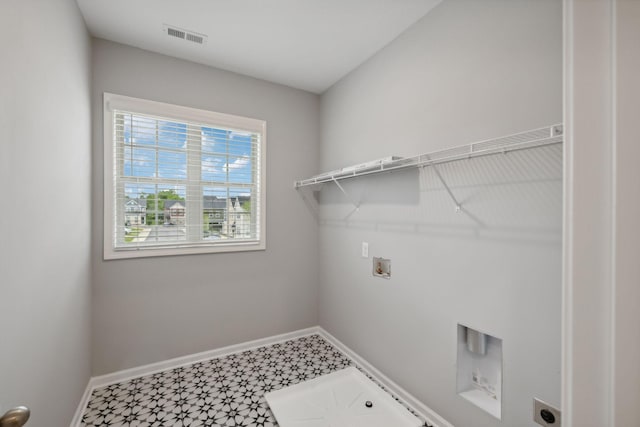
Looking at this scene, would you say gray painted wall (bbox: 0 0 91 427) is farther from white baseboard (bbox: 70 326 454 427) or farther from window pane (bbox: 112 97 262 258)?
window pane (bbox: 112 97 262 258)

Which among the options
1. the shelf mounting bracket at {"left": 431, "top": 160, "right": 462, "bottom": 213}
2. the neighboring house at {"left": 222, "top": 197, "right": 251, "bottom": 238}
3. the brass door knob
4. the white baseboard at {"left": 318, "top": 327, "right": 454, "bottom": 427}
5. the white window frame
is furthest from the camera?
the neighboring house at {"left": 222, "top": 197, "right": 251, "bottom": 238}

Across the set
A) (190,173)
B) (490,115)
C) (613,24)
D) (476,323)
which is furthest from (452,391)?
(190,173)

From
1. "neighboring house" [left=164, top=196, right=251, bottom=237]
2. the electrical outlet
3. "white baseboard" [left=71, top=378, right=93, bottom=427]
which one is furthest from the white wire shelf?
"white baseboard" [left=71, top=378, right=93, bottom=427]

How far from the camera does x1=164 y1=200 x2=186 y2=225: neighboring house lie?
7.61 feet

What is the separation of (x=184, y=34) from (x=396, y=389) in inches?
115

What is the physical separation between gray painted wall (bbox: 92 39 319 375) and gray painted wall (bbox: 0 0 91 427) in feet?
0.81

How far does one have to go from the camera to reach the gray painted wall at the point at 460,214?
123cm

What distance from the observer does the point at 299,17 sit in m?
1.84

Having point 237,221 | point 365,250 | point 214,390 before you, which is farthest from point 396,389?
point 237,221

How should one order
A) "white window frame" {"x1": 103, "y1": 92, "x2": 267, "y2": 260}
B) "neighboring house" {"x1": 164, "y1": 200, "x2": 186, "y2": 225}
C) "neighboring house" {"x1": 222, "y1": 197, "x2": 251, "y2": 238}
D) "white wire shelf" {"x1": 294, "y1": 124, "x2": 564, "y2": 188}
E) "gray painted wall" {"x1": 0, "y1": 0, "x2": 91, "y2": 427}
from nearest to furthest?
"gray painted wall" {"x1": 0, "y1": 0, "x2": 91, "y2": 427}, "white wire shelf" {"x1": 294, "y1": 124, "x2": 564, "y2": 188}, "white window frame" {"x1": 103, "y1": 92, "x2": 267, "y2": 260}, "neighboring house" {"x1": 164, "y1": 200, "x2": 186, "y2": 225}, "neighboring house" {"x1": 222, "y1": 197, "x2": 251, "y2": 238}

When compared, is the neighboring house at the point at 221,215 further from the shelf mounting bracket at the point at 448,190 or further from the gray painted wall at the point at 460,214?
the shelf mounting bracket at the point at 448,190

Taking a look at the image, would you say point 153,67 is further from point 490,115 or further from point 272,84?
point 490,115

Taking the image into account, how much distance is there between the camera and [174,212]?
92.4 inches

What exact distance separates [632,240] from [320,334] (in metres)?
2.69
